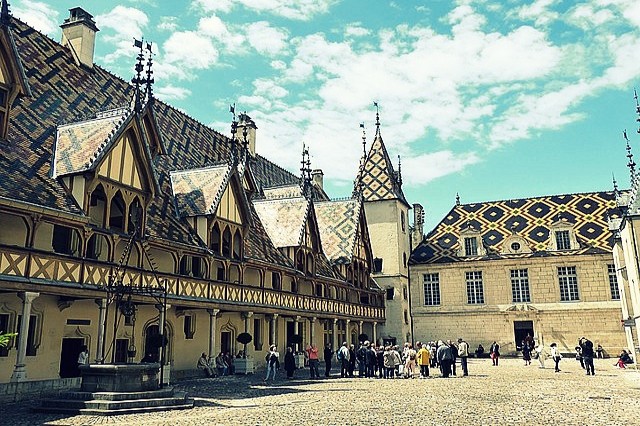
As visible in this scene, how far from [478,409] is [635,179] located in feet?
65.3

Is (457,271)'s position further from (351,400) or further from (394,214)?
(351,400)

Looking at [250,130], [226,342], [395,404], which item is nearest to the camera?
[395,404]

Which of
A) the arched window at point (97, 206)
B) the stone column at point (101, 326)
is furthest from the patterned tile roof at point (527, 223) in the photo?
the stone column at point (101, 326)

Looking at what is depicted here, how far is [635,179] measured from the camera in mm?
26562

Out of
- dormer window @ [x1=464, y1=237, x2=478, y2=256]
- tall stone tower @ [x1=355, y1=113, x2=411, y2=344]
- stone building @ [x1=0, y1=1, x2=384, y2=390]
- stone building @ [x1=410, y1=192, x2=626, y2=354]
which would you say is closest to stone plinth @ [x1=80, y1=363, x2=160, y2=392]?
stone building @ [x1=0, y1=1, x2=384, y2=390]

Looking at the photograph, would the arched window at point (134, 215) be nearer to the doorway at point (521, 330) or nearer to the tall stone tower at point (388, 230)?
the tall stone tower at point (388, 230)

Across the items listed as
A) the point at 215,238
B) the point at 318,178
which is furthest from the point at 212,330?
the point at 318,178

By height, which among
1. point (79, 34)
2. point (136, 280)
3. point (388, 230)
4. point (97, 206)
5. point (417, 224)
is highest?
point (79, 34)

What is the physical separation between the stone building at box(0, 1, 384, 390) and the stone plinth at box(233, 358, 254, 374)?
4.05 ft

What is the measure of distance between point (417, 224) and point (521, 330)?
14.0 meters

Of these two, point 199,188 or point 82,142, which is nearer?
point 82,142

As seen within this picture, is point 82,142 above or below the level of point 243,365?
above

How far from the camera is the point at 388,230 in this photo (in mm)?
41781

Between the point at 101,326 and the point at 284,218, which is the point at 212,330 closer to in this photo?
the point at 101,326
